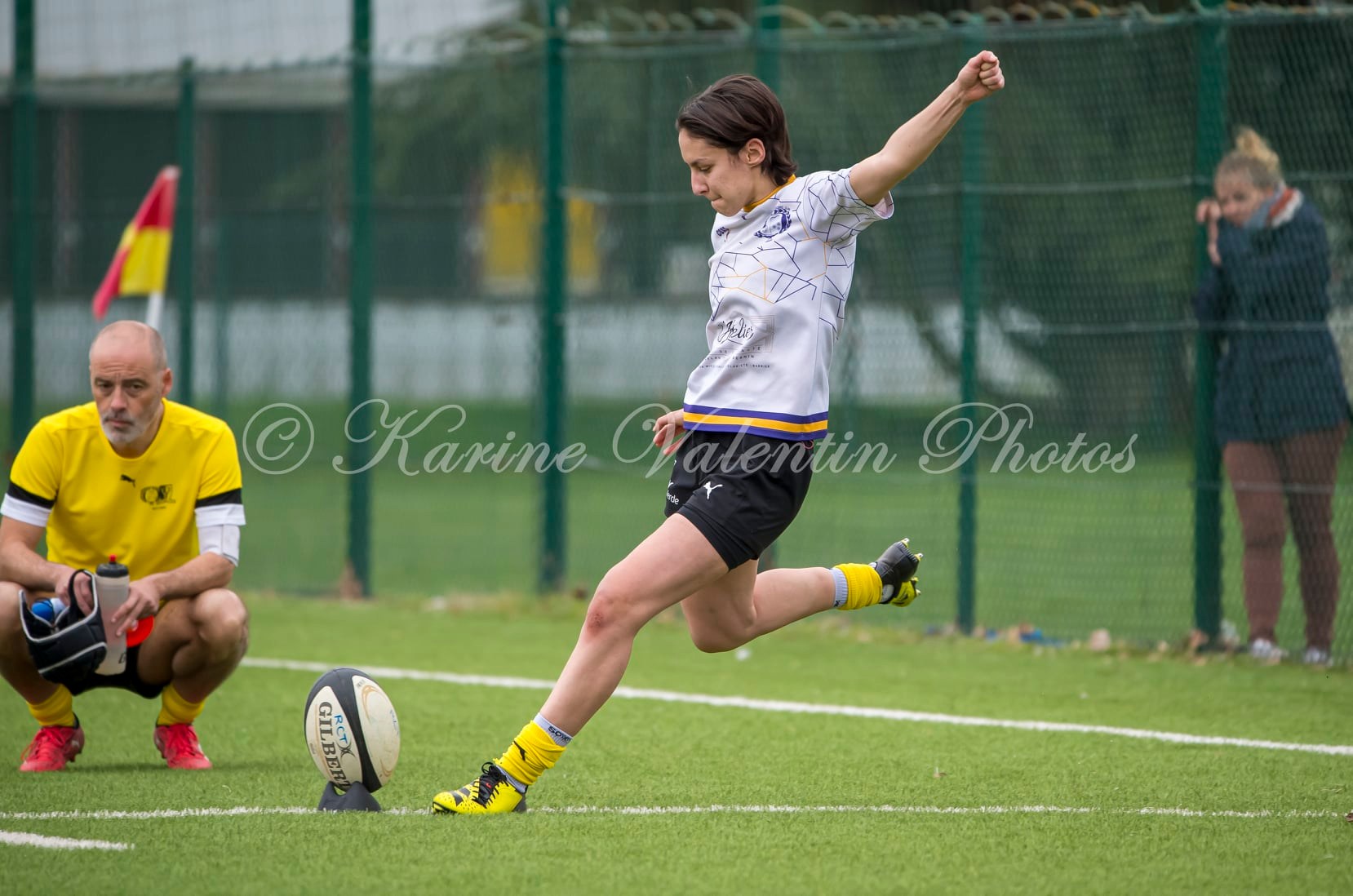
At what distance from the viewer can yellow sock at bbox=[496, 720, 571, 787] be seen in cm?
465

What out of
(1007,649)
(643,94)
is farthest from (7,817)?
(643,94)

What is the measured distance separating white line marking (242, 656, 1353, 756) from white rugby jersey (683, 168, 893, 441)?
87.6 inches

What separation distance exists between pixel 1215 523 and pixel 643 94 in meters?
4.28

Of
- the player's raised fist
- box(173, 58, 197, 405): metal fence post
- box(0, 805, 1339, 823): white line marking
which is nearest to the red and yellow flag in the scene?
box(173, 58, 197, 405): metal fence post

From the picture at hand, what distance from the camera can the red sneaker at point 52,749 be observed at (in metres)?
5.56

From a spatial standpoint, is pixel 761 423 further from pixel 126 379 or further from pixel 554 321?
pixel 554 321

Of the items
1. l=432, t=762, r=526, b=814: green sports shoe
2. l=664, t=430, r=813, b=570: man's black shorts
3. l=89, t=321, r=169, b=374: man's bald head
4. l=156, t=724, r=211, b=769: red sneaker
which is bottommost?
l=156, t=724, r=211, b=769: red sneaker

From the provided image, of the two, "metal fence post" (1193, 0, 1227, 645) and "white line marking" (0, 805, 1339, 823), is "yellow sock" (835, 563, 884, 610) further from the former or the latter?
"metal fence post" (1193, 0, 1227, 645)

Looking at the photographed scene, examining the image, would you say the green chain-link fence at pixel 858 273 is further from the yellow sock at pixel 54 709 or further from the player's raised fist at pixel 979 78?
the yellow sock at pixel 54 709

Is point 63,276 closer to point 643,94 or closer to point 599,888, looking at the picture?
point 643,94

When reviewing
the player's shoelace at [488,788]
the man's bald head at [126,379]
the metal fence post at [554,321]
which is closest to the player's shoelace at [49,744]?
the man's bald head at [126,379]

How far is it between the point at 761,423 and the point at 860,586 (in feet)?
3.16

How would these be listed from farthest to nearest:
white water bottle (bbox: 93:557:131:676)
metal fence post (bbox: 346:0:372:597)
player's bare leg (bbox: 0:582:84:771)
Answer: metal fence post (bbox: 346:0:372:597) → player's bare leg (bbox: 0:582:84:771) → white water bottle (bbox: 93:557:131:676)

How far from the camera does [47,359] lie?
1316 centimetres
